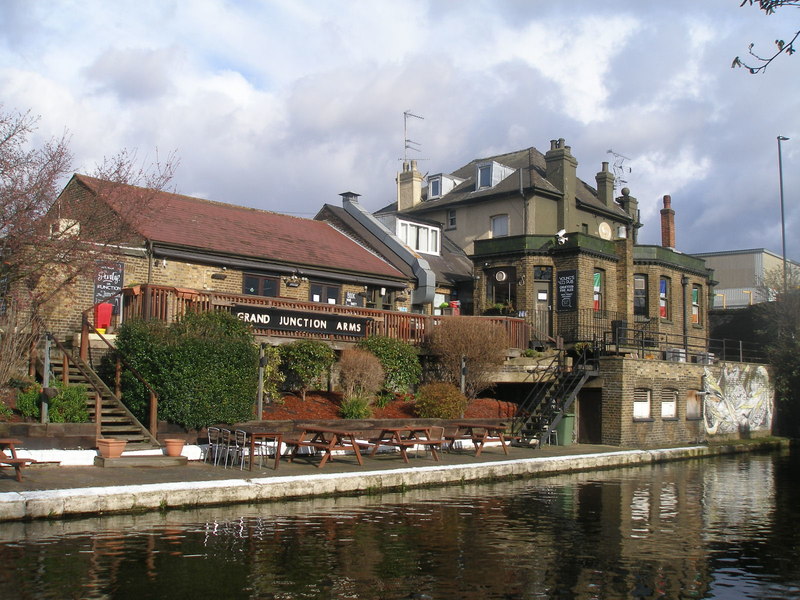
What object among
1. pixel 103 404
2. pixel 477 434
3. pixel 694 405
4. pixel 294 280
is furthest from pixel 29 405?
pixel 694 405

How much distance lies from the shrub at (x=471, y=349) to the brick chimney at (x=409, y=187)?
2107cm

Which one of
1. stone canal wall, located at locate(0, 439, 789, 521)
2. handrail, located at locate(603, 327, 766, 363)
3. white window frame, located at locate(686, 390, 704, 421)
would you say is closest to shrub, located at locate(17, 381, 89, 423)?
stone canal wall, located at locate(0, 439, 789, 521)

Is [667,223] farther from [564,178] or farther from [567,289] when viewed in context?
[567,289]

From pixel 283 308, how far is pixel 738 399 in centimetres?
1882

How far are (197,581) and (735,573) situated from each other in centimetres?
607

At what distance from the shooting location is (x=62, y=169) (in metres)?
16.3

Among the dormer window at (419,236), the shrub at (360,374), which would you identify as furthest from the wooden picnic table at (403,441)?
the dormer window at (419,236)

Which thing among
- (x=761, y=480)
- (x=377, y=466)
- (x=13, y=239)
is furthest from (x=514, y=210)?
(x=13, y=239)

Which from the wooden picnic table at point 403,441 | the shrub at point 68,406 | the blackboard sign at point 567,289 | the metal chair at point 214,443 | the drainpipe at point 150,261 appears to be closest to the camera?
the shrub at point 68,406

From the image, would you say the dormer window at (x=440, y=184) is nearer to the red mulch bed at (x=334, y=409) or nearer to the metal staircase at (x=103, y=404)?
the red mulch bed at (x=334, y=409)

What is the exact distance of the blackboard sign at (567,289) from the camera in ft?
104

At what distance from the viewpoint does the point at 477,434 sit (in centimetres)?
1980

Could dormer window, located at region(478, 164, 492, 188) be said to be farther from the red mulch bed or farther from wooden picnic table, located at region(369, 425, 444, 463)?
wooden picnic table, located at region(369, 425, 444, 463)

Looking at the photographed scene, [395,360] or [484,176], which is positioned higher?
[484,176]
